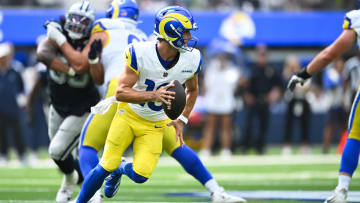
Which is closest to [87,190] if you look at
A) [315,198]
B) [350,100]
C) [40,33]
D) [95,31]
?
[95,31]

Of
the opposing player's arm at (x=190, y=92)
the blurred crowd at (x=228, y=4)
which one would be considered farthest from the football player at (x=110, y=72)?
the blurred crowd at (x=228, y=4)

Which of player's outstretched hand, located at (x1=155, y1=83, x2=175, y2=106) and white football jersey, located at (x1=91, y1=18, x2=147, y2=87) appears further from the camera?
white football jersey, located at (x1=91, y1=18, x2=147, y2=87)

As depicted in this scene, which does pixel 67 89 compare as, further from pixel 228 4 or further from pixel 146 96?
pixel 228 4

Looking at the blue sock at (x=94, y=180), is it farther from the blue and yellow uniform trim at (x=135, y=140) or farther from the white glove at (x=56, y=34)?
the white glove at (x=56, y=34)

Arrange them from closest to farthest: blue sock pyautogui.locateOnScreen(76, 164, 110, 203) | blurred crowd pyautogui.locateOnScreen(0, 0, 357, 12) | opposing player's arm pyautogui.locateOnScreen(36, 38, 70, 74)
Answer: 1. blue sock pyautogui.locateOnScreen(76, 164, 110, 203)
2. opposing player's arm pyautogui.locateOnScreen(36, 38, 70, 74)
3. blurred crowd pyautogui.locateOnScreen(0, 0, 357, 12)

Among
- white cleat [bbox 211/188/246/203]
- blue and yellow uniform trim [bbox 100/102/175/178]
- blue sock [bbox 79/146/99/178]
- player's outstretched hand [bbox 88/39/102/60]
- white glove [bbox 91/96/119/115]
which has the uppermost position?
player's outstretched hand [bbox 88/39/102/60]

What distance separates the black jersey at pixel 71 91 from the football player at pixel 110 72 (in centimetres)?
30

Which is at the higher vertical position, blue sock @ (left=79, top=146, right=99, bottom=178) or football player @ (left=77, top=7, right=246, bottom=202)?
football player @ (left=77, top=7, right=246, bottom=202)

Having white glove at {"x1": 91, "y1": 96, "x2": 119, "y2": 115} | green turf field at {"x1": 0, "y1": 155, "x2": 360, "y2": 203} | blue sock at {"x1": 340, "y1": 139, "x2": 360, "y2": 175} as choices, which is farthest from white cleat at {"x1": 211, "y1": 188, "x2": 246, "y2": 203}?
white glove at {"x1": 91, "y1": 96, "x2": 119, "y2": 115}

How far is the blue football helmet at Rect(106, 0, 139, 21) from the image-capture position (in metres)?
6.31

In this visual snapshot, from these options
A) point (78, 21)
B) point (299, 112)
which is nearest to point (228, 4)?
point (299, 112)

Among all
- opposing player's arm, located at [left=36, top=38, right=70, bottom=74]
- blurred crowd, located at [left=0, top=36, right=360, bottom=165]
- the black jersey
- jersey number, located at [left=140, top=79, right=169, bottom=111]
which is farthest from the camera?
blurred crowd, located at [left=0, top=36, right=360, bottom=165]

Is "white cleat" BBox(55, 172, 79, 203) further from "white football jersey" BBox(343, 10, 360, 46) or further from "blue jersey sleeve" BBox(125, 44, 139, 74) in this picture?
"white football jersey" BBox(343, 10, 360, 46)

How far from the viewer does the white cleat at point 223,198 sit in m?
5.87
